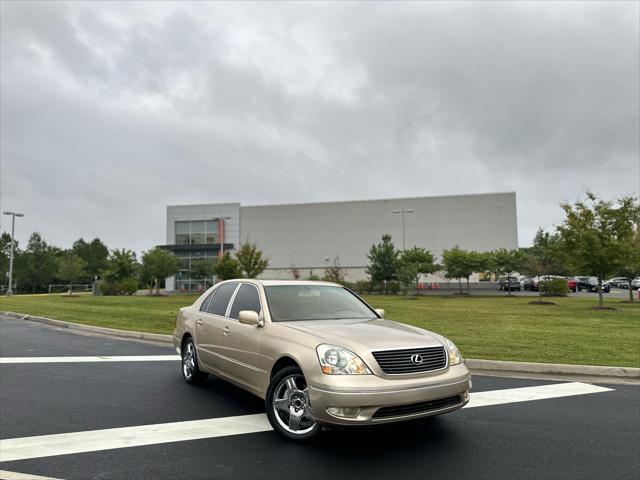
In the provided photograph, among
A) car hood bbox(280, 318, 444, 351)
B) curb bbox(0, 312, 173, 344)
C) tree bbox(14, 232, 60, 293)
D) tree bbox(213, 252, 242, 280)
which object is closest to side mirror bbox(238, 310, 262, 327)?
car hood bbox(280, 318, 444, 351)

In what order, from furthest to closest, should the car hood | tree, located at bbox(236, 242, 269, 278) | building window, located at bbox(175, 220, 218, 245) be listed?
building window, located at bbox(175, 220, 218, 245) < tree, located at bbox(236, 242, 269, 278) < the car hood

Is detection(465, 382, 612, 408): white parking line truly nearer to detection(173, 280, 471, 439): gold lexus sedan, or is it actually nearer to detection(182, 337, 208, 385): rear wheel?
detection(173, 280, 471, 439): gold lexus sedan

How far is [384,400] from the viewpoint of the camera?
3.87 meters

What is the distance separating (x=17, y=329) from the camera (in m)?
13.8

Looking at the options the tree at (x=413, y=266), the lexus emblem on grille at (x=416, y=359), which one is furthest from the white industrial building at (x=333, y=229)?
the lexus emblem on grille at (x=416, y=359)

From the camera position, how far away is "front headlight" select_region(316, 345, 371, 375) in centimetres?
398

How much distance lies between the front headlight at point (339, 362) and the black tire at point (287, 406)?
13.5 inches

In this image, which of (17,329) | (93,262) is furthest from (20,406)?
(93,262)

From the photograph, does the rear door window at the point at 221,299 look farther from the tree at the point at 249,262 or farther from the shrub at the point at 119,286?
the shrub at the point at 119,286

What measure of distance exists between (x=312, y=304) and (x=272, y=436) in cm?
155

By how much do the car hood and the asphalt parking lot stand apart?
3.02ft

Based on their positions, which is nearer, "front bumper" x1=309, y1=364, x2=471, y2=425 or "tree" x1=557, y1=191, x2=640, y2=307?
"front bumper" x1=309, y1=364, x2=471, y2=425

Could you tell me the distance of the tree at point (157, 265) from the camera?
41406 millimetres

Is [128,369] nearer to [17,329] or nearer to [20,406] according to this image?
[20,406]
